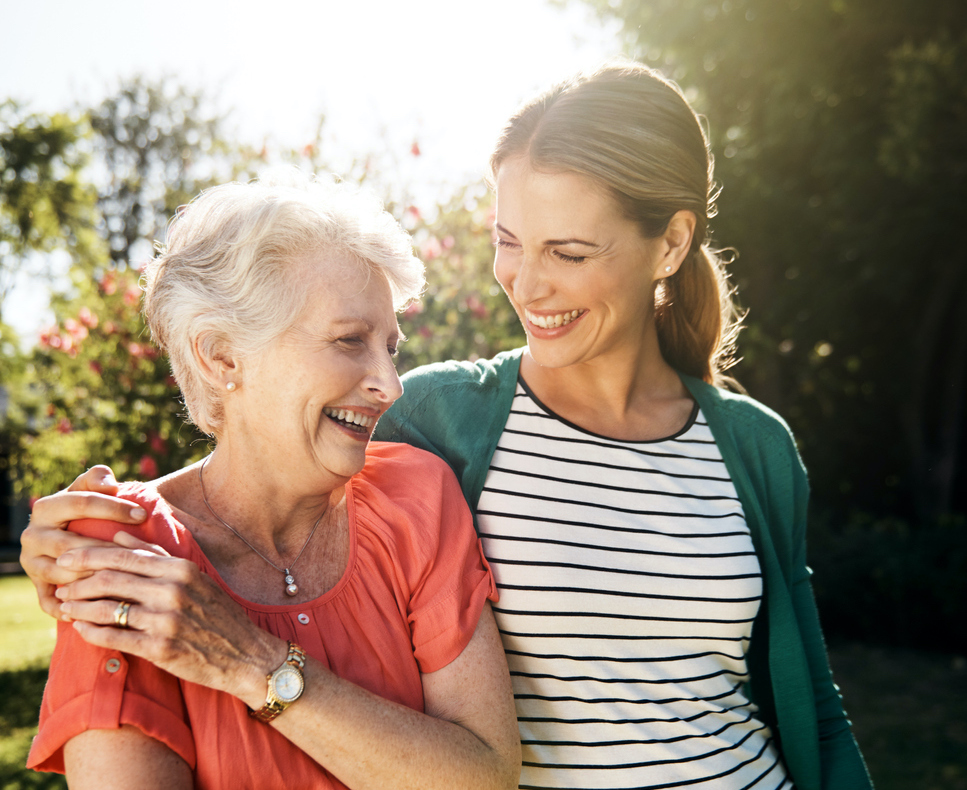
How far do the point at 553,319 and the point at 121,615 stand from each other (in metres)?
1.26

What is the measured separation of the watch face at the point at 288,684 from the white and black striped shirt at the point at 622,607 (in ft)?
2.01

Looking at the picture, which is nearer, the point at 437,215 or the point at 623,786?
the point at 623,786

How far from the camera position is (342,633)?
5.58ft

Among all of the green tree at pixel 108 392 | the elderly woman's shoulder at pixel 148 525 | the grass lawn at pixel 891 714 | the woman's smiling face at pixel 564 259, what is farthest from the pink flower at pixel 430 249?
the grass lawn at pixel 891 714

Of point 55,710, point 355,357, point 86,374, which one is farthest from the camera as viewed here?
point 86,374

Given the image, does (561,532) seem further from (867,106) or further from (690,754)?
(867,106)

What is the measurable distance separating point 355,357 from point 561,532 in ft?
2.21

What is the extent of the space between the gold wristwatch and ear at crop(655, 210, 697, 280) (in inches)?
58.2

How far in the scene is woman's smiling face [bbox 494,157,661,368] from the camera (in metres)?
2.10

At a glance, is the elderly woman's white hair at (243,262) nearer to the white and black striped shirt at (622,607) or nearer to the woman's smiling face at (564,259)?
the woman's smiling face at (564,259)

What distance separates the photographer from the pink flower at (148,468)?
556 cm

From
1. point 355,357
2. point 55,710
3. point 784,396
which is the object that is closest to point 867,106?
point 784,396

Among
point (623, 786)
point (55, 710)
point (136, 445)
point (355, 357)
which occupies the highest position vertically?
point (355, 357)

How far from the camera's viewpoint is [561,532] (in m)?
2.02
